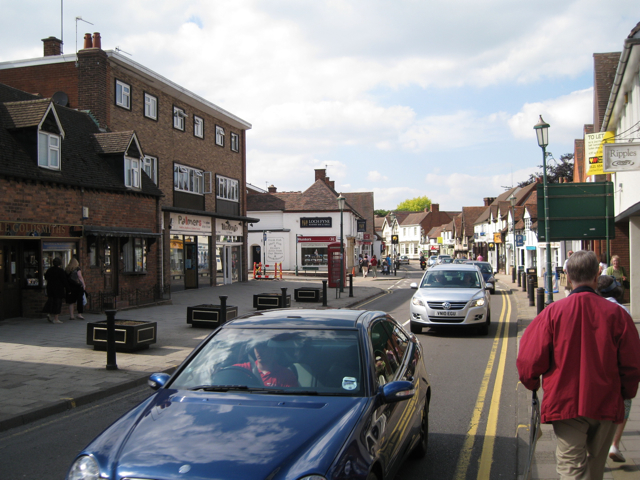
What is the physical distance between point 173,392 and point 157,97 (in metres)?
23.5

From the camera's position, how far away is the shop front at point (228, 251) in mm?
30953

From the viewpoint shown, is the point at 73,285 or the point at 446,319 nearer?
the point at 446,319

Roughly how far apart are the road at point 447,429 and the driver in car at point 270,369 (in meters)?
1.61

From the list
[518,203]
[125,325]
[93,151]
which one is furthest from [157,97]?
[518,203]

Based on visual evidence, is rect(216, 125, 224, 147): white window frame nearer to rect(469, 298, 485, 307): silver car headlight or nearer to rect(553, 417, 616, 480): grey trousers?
rect(469, 298, 485, 307): silver car headlight

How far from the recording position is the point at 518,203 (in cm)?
5578

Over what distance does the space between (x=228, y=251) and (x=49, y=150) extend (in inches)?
656

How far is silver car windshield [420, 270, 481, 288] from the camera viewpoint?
13516 millimetres

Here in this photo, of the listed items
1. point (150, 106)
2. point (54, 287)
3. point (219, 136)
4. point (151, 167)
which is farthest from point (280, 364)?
point (219, 136)

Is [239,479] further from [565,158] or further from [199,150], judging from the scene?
[565,158]

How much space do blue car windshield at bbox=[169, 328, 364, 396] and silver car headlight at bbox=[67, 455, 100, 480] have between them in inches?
36.2

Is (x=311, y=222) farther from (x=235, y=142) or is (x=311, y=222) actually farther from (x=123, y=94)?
(x=123, y=94)

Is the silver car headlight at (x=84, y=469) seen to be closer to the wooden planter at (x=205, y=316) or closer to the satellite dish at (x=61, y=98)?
the wooden planter at (x=205, y=316)

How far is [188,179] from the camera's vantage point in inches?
1089
